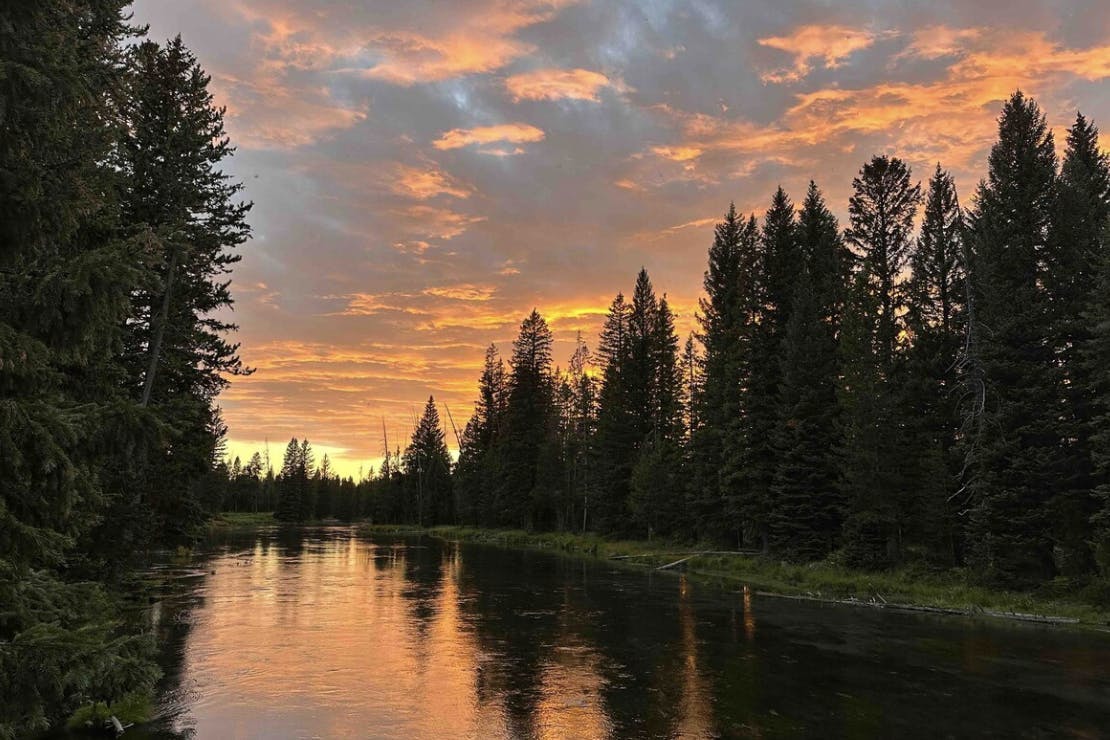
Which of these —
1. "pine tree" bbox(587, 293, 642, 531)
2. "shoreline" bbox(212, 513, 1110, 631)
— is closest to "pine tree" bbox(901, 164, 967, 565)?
"shoreline" bbox(212, 513, 1110, 631)

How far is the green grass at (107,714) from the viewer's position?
13.0 m

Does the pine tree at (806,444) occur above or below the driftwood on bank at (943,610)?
above

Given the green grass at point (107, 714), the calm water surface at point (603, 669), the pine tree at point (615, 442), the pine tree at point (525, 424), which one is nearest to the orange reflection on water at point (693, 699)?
the calm water surface at point (603, 669)

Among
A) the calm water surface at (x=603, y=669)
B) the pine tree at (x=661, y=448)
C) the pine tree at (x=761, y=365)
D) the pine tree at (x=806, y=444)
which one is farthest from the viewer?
the pine tree at (x=661, y=448)

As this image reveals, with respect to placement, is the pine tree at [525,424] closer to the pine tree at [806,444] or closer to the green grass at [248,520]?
the pine tree at [806,444]

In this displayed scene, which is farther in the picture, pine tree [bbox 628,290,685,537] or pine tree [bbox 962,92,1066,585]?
pine tree [bbox 628,290,685,537]

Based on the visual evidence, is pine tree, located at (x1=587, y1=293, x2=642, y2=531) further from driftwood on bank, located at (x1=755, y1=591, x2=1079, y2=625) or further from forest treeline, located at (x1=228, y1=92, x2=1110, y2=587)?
driftwood on bank, located at (x1=755, y1=591, x2=1079, y2=625)

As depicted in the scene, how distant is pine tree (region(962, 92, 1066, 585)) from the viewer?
28.4 metres

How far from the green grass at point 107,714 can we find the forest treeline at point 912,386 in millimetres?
29189

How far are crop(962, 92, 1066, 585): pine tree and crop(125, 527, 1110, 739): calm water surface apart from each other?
5.76m

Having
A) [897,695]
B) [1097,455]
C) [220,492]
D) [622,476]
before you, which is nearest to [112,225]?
[897,695]

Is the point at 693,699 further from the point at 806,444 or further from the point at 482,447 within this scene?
the point at 482,447

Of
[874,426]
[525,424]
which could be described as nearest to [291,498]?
[525,424]

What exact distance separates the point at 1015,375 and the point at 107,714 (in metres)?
33.6
